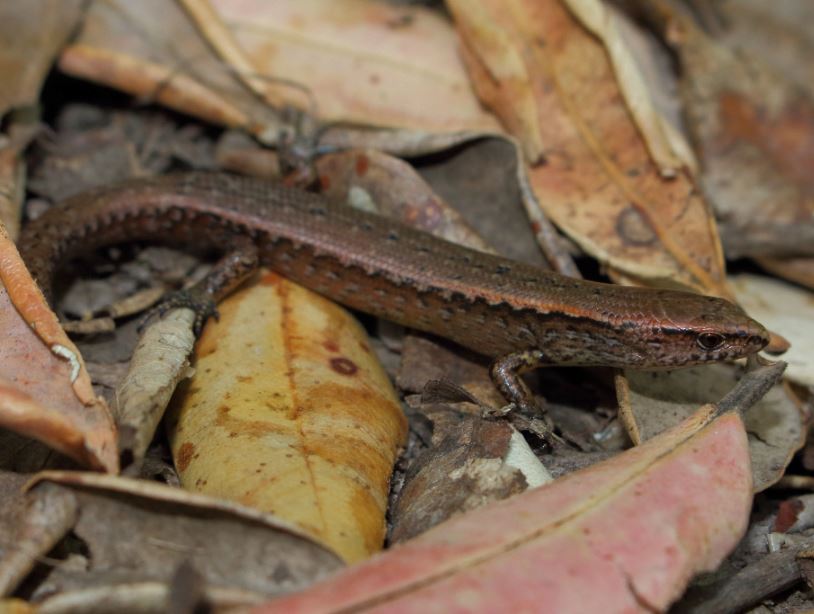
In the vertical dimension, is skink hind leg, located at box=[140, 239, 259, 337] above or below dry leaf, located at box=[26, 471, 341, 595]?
below

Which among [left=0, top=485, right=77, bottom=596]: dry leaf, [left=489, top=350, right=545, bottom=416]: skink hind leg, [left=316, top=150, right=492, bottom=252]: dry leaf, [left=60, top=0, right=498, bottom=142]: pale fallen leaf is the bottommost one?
[left=489, top=350, right=545, bottom=416]: skink hind leg

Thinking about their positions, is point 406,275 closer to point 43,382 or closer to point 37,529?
point 43,382

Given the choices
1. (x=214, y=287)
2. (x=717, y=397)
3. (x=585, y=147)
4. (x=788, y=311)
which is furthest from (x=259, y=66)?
(x=788, y=311)

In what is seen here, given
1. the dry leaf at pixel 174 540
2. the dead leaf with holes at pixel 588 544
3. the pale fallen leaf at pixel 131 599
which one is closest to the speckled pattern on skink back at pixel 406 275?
the dead leaf with holes at pixel 588 544

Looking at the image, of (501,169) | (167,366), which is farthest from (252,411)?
(501,169)

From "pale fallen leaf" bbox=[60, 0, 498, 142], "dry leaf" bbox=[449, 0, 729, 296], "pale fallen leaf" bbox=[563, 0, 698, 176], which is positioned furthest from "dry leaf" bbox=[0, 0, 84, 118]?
"pale fallen leaf" bbox=[563, 0, 698, 176]

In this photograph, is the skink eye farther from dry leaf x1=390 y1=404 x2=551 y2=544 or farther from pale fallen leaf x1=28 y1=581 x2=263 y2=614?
pale fallen leaf x1=28 y1=581 x2=263 y2=614

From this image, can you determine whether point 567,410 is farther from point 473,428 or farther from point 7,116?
point 7,116

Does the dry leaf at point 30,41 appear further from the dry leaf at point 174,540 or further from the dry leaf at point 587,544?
the dry leaf at point 587,544

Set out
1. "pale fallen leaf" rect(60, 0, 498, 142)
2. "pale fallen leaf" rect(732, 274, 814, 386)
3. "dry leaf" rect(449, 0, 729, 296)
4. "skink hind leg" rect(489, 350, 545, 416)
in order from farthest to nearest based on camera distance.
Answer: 1. "pale fallen leaf" rect(60, 0, 498, 142)
2. "dry leaf" rect(449, 0, 729, 296)
3. "pale fallen leaf" rect(732, 274, 814, 386)
4. "skink hind leg" rect(489, 350, 545, 416)
